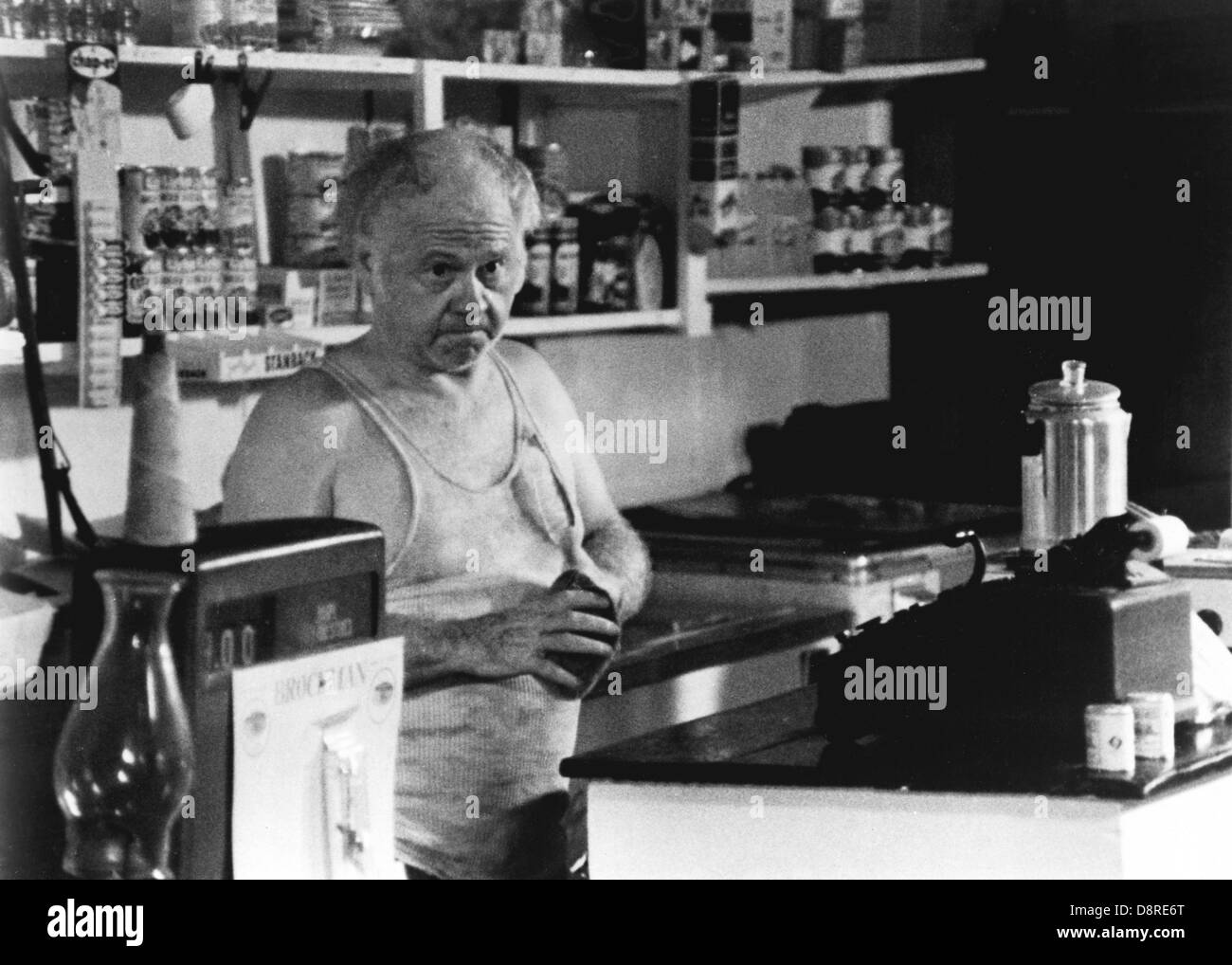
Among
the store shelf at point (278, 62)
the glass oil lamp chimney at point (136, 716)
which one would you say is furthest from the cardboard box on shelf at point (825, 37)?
the glass oil lamp chimney at point (136, 716)

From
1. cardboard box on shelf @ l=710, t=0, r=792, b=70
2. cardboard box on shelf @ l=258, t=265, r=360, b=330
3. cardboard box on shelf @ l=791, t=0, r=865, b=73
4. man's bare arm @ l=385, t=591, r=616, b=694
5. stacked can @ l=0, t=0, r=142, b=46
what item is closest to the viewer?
man's bare arm @ l=385, t=591, r=616, b=694

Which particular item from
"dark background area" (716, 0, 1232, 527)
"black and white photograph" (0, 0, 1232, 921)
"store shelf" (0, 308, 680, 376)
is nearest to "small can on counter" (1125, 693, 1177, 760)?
"black and white photograph" (0, 0, 1232, 921)

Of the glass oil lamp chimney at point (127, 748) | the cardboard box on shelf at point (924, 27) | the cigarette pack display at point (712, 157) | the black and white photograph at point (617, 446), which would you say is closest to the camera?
the glass oil lamp chimney at point (127, 748)

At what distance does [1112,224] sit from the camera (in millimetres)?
4480

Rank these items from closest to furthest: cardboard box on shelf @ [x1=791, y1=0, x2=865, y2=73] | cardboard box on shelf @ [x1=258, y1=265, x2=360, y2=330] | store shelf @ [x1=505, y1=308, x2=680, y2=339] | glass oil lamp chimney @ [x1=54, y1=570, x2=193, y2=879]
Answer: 1. glass oil lamp chimney @ [x1=54, y1=570, x2=193, y2=879]
2. cardboard box on shelf @ [x1=258, y1=265, x2=360, y2=330]
3. store shelf @ [x1=505, y1=308, x2=680, y2=339]
4. cardboard box on shelf @ [x1=791, y1=0, x2=865, y2=73]

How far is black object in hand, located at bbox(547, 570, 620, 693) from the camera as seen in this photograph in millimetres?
2736

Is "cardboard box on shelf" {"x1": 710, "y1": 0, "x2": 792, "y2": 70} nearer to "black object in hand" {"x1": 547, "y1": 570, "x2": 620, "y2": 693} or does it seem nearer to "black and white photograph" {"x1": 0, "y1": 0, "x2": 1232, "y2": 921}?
"black and white photograph" {"x1": 0, "y1": 0, "x2": 1232, "y2": 921}

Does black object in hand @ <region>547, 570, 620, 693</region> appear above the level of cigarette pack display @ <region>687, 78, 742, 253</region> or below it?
below

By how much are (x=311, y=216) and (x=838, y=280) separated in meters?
1.31

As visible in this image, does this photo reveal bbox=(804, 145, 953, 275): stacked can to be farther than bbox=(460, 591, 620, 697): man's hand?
Yes

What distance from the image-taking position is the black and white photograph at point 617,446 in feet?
5.17

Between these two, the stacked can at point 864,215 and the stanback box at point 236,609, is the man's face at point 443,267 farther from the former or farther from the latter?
the stacked can at point 864,215

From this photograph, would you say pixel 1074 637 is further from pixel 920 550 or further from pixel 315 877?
pixel 920 550

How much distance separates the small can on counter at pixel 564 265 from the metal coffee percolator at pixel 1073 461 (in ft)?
3.32
